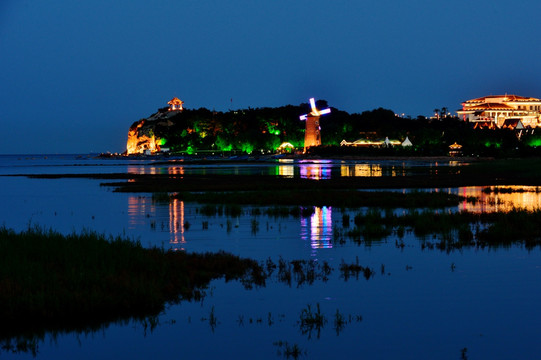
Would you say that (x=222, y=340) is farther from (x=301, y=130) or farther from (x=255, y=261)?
(x=301, y=130)

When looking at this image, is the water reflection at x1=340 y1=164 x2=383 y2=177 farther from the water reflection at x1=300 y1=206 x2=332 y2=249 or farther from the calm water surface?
the calm water surface

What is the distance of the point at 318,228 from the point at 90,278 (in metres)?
14.6

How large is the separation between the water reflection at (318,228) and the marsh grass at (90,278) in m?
5.20

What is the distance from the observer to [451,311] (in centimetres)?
1460

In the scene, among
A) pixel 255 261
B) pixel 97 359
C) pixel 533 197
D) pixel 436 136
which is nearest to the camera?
pixel 97 359

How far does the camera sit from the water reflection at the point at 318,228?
24.3 metres

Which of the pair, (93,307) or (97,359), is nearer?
(97,359)

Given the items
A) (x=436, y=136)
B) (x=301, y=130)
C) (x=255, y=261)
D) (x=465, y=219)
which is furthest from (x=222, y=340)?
(x=301, y=130)

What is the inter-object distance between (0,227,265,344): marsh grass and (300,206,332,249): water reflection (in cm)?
520

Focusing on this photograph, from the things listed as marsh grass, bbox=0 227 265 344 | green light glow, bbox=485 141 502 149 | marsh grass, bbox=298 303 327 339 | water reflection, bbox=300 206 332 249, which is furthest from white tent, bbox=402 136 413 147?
marsh grass, bbox=298 303 327 339

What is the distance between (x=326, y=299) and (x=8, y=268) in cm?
723

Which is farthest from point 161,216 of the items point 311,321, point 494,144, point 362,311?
point 494,144

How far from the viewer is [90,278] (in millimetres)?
14977

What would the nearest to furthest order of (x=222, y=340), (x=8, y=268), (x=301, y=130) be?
(x=222, y=340), (x=8, y=268), (x=301, y=130)
